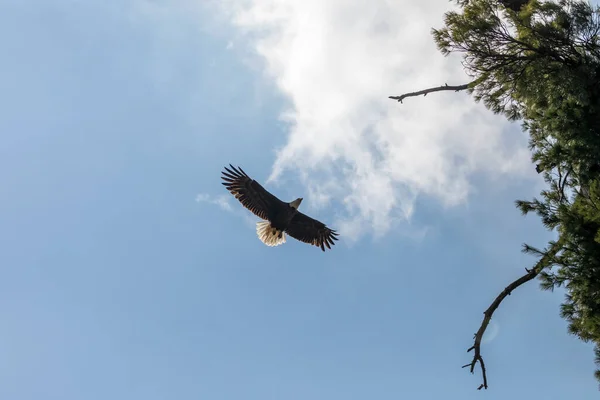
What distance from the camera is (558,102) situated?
6.56m

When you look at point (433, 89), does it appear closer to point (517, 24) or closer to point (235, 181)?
point (517, 24)

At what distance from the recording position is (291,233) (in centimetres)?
1290

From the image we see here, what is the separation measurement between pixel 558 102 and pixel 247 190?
7150mm

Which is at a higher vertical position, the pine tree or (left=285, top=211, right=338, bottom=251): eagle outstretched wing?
(left=285, top=211, right=338, bottom=251): eagle outstretched wing

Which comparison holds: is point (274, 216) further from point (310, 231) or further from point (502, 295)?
point (502, 295)

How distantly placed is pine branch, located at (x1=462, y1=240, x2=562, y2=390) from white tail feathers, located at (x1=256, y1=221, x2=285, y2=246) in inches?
276

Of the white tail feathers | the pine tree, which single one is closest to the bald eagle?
the white tail feathers

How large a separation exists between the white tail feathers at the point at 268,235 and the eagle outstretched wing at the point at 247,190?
2.65ft

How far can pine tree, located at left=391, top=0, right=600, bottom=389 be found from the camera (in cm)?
597

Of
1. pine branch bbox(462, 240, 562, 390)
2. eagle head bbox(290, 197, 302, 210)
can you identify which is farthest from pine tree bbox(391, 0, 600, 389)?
eagle head bbox(290, 197, 302, 210)

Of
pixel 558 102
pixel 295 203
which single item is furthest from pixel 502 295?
pixel 295 203

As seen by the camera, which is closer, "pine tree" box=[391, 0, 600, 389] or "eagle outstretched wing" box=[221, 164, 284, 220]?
"pine tree" box=[391, 0, 600, 389]

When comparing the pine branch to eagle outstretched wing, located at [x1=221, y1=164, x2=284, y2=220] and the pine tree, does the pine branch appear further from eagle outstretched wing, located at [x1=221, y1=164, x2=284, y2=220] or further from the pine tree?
eagle outstretched wing, located at [x1=221, y1=164, x2=284, y2=220]

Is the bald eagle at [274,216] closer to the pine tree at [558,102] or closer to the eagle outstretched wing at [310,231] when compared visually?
the eagle outstretched wing at [310,231]
